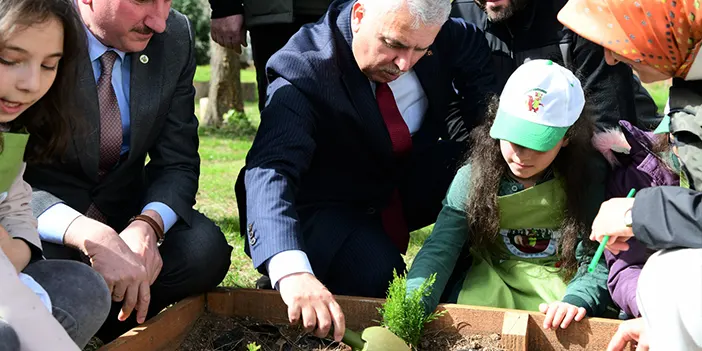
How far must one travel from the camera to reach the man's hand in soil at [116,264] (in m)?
2.80

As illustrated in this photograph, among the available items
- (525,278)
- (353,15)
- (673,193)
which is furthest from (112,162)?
(673,193)

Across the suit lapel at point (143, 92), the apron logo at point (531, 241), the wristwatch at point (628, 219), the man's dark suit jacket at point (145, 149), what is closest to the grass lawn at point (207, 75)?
the man's dark suit jacket at point (145, 149)

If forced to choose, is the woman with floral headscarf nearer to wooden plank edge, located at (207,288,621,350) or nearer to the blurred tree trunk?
Answer: wooden plank edge, located at (207,288,621,350)

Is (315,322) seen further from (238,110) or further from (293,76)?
(238,110)

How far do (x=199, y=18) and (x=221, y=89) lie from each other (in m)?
9.47

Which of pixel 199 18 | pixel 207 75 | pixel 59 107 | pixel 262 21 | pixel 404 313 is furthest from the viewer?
Result: pixel 199 18

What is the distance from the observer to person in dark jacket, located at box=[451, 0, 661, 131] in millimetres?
3969

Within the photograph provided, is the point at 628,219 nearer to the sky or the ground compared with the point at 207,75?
nearer to the sky

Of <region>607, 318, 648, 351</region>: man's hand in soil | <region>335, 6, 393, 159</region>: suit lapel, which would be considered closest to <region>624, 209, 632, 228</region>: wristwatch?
<region>607, 318, 648, 351</region>: man's hand in soil

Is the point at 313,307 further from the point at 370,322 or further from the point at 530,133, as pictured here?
the point at 530,133

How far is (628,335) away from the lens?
2.84 meters

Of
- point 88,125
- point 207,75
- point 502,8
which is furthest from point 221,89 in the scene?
point 88,125

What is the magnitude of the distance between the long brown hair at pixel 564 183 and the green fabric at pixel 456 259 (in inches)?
1.7

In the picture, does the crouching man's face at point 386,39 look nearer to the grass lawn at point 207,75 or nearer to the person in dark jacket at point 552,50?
the person in dark jacket at point 552,50
